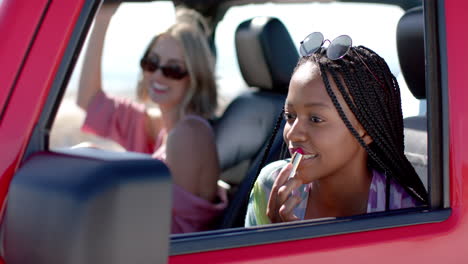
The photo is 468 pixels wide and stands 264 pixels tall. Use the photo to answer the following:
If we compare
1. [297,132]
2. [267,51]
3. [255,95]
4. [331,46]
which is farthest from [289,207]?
[255,95]

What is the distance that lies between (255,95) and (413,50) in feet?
4.52

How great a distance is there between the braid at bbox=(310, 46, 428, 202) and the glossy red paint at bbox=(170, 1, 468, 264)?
23 centimetres

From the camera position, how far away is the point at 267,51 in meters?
3.15

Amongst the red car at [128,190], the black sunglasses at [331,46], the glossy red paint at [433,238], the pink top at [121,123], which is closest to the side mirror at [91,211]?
the red car at [128,190]

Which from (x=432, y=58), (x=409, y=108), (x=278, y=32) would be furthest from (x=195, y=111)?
(x=432, y=58)

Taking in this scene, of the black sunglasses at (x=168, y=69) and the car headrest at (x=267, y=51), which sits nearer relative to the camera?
the car headrest at (x=267, y=51)

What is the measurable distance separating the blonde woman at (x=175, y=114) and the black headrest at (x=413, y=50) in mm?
1119

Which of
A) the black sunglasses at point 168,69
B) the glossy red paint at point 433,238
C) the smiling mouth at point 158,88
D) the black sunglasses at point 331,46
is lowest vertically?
the glossy red paint at point 433,238

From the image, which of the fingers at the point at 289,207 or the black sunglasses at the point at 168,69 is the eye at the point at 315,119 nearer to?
the fingers at the point at 289,207

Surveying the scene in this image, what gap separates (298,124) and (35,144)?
0.74 meters

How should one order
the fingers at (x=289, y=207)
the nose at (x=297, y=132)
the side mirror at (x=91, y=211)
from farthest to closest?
the nose at (x=297, y=132), the fingers at (x=289, y=207), the side mirror at (x=91, y=211)

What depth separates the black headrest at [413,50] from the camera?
2057 millimetres

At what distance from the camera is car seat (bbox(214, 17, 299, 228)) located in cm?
314

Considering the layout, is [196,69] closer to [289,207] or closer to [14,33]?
[289,207]
